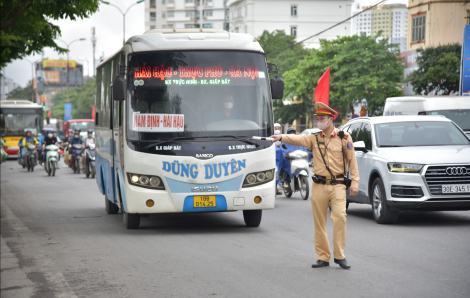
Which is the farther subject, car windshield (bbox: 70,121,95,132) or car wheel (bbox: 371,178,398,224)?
→ car windshield (bbox: 70,121,95,132)

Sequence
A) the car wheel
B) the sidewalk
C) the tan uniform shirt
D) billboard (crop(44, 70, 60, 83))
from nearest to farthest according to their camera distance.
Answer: the sidewalk, the tan uniform shirt, the car wheel, billboard (crop(44, 70, 60, 83))

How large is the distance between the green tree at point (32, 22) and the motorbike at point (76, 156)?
11.8m

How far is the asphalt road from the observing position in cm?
663

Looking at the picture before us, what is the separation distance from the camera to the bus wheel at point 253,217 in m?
11.1

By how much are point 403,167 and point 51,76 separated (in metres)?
→ 172

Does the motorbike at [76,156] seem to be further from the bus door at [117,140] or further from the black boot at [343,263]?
the black boot at [343,263]

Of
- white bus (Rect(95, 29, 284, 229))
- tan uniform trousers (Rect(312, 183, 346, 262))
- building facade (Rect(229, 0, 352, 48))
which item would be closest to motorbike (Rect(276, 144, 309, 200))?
white bus (Rect(95, 29, 284, 229))

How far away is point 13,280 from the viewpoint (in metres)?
7.41

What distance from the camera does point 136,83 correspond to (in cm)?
1041

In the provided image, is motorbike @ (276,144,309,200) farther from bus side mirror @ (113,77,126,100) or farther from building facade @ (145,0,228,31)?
building facade @ (145,0,228,31)

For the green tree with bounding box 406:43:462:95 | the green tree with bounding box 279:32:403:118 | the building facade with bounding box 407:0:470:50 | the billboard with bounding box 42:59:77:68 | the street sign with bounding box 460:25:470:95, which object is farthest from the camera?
the billboard with bounding box 42:59:77:68

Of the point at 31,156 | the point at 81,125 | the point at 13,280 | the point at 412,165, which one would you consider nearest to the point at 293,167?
the point at 412,165

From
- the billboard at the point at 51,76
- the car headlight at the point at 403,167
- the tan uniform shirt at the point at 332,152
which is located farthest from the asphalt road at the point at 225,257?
the billboard at the point at 51,76

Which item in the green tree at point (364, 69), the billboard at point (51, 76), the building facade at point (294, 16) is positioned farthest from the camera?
the billboard at point (51, 76)
